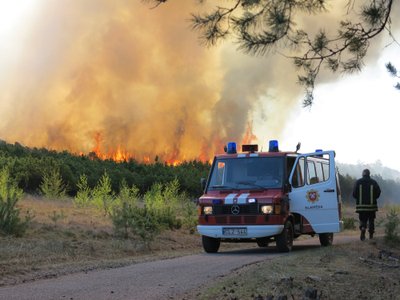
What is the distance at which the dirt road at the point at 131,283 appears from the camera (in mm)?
7988

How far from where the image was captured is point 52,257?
12.8 m

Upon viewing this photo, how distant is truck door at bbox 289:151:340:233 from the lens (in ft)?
48.9

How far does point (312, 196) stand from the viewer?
15016mm

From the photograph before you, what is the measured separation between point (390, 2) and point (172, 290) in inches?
249

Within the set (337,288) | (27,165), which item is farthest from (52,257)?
(27,165)

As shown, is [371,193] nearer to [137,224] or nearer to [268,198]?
[268,198]

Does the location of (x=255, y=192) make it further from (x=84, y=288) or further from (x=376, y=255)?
(x=84, y=288)

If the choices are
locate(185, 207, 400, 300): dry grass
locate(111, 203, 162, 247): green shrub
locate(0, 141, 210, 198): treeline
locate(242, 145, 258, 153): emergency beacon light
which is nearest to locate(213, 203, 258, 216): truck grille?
locate(242, 145, 258, 153): emergency beacon light

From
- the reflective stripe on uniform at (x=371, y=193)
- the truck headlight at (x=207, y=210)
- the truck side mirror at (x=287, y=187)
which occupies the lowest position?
A: the truck headlight at (x=207, y=210)

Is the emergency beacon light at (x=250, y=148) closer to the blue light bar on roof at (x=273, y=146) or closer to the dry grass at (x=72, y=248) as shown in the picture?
the blue light bar on roof at (x=273, y=146)

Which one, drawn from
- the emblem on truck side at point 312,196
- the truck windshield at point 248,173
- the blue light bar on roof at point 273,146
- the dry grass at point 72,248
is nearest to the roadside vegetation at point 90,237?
the dry grass at point 72,248

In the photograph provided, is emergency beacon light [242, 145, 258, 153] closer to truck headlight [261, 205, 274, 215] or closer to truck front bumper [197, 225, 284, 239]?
truck headlight [261, 205, 274, 215]

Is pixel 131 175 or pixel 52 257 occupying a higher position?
pixel 131 175

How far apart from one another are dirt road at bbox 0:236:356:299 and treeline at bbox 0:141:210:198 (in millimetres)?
30783
